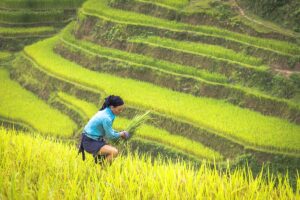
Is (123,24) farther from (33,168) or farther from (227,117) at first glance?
(33,168)

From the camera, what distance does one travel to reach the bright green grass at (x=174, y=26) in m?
13.3

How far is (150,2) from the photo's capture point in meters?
16.7

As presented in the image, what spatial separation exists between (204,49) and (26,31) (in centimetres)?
1027

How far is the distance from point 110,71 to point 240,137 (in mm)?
5725

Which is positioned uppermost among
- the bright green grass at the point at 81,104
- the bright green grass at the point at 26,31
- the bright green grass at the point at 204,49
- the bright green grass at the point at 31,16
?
the bright green grass at the point at 204,49

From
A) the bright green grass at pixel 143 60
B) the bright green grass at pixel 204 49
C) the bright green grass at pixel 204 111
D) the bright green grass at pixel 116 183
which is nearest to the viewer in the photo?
the bright green grass at pixel 116 183

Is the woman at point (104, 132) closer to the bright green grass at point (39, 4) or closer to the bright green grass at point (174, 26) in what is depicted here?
the bright green grass at point (174, 26)

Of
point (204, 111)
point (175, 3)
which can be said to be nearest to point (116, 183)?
point (204, 111)

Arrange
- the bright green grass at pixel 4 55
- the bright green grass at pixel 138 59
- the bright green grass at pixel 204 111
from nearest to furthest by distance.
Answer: the bright green grass at pixel 204 111 < the bright green grass at pixel 138 59 < the bright green grass at pixel 4 55

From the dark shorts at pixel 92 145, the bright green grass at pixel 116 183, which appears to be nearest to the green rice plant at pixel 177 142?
the dark shorts at pixel 92 145

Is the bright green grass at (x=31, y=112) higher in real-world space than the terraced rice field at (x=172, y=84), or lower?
lower

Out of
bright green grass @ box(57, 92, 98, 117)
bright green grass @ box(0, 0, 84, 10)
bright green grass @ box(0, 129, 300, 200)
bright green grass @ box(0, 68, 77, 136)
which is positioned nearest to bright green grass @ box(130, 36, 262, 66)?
bright green grass @ box(57, 92, 98, 117)

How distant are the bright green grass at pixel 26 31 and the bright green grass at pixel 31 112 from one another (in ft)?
15.2

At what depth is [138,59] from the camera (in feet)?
49.0
